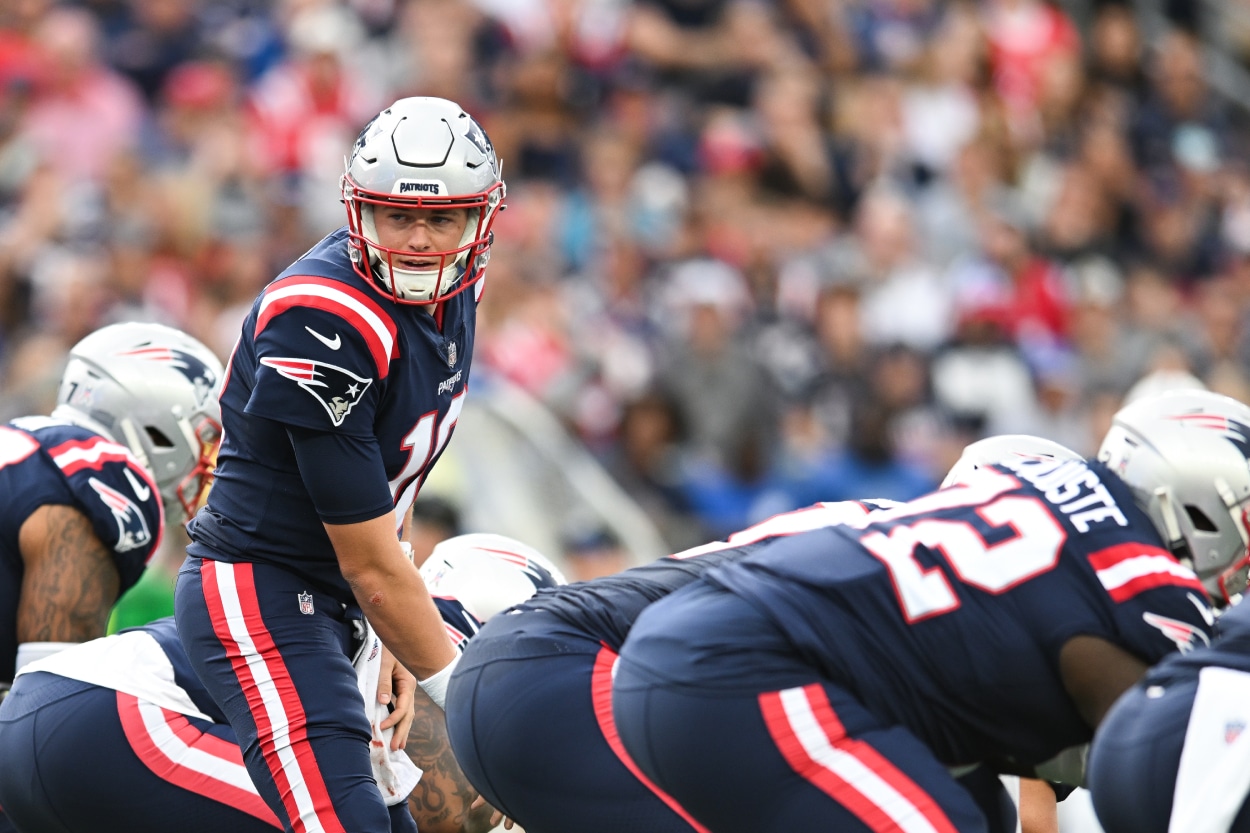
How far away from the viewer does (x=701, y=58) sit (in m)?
13.0

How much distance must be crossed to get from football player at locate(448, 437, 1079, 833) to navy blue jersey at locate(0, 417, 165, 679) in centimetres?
145

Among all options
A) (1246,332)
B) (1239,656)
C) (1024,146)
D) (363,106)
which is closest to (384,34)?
(363,106)

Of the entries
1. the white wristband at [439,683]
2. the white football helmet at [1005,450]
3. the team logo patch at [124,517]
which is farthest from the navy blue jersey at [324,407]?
the white football helmet at [1005,450]

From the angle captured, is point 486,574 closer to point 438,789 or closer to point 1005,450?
point 438,789

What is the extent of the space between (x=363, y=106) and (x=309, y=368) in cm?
815

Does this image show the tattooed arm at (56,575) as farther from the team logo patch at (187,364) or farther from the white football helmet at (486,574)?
the white football helmet at (486,574)

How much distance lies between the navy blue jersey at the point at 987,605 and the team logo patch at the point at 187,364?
2552mm

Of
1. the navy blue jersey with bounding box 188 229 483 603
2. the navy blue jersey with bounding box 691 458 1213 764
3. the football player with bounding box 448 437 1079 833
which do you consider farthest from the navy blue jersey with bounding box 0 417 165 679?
the navy blue jersey with bounding box 691 458 1213 764

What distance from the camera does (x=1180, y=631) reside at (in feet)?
11.7

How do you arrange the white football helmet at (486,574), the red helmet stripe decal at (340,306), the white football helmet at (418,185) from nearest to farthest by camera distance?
the red helmet stripe decal at (340,306), the white football helmet at (418,185), the white football helmet at (486,574)

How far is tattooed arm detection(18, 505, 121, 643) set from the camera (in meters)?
5.14

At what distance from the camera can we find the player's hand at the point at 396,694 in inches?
186

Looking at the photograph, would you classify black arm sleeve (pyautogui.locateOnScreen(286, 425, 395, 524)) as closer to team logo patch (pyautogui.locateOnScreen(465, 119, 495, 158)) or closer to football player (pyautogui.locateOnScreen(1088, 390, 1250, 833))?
team logo patch (pyautogui.locateOnScreen(465, 119, 495, 158))

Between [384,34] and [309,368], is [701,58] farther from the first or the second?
[309,368]
